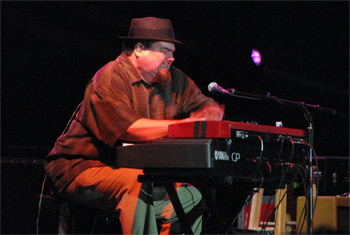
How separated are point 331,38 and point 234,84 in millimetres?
2215

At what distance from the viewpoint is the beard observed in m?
2.76

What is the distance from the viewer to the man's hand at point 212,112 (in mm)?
2680

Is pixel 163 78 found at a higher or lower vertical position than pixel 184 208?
higher

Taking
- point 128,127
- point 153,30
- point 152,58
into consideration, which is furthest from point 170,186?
point 153,30

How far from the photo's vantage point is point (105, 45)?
4.37m

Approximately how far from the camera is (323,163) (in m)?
4.44

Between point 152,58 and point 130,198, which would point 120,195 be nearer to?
point 130,198

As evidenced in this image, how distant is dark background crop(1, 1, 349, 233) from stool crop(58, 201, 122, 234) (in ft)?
1.83

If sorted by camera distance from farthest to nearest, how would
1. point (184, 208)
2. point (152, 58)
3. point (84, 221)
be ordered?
point (84, 221)
point (152, 58)
point (184, 208)

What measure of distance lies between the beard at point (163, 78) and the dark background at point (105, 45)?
22.2 inches

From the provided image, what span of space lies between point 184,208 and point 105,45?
2.31 metres

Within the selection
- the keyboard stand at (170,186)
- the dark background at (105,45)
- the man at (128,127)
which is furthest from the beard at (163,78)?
the keyboard stand at (170,186)

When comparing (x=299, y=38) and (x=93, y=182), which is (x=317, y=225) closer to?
(x=93, y=182)

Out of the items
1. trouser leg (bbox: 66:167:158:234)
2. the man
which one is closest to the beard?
the man
